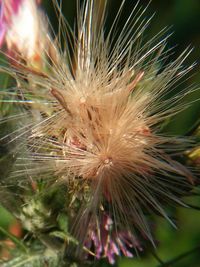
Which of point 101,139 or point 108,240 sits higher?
point 101,139

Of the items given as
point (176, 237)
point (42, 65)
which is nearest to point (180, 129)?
point (176, 237)

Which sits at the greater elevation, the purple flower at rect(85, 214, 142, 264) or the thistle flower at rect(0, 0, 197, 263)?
the thistle flower at rect(0, 0, 197, 263)

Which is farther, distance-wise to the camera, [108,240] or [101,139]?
[108,240]

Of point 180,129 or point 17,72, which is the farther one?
point 180,129

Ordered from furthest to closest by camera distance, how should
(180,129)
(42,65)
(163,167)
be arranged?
(180,129), (42,65), (163,167)

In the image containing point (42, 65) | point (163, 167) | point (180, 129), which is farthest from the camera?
point (180, 129)

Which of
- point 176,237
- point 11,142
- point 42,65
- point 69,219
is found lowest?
point 176,237

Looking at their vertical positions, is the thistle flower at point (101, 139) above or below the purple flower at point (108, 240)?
above

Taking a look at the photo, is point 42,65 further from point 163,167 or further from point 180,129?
point 180,129
